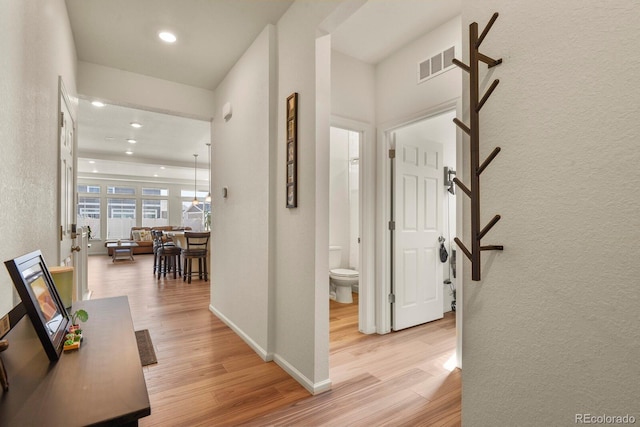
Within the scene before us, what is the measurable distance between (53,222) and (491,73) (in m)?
2.61

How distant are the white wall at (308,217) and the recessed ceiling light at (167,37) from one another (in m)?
1.06

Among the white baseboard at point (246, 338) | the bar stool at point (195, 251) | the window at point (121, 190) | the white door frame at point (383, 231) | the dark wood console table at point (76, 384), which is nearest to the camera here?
the dark wood console table at point (76, 384)

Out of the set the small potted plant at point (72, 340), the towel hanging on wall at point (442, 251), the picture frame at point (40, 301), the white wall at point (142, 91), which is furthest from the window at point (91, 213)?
the small potted plant at point (72, 340)

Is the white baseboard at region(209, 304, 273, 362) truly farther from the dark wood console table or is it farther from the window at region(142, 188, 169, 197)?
the window at region(142, 188, 169, 197)

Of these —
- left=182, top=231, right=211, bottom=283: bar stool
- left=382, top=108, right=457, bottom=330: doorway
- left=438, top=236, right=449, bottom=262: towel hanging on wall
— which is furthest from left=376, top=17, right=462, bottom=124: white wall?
left=182, top=231, right=211, bottom=283: bar stool

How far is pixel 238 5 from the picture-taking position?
7.75 feet

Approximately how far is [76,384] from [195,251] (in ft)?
17.5

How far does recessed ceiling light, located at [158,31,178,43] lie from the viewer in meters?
2.72

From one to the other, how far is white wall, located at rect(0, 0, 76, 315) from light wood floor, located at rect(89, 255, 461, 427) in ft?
3.90

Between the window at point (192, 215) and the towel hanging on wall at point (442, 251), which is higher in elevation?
the window at point (192, 215)

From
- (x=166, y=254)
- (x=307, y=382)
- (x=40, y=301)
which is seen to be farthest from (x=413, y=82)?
(x=166, y=254)

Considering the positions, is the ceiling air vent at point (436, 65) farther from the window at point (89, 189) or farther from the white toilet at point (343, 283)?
the window at point (89, 189)

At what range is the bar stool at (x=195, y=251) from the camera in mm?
5789

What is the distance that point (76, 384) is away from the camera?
2.61 ft
